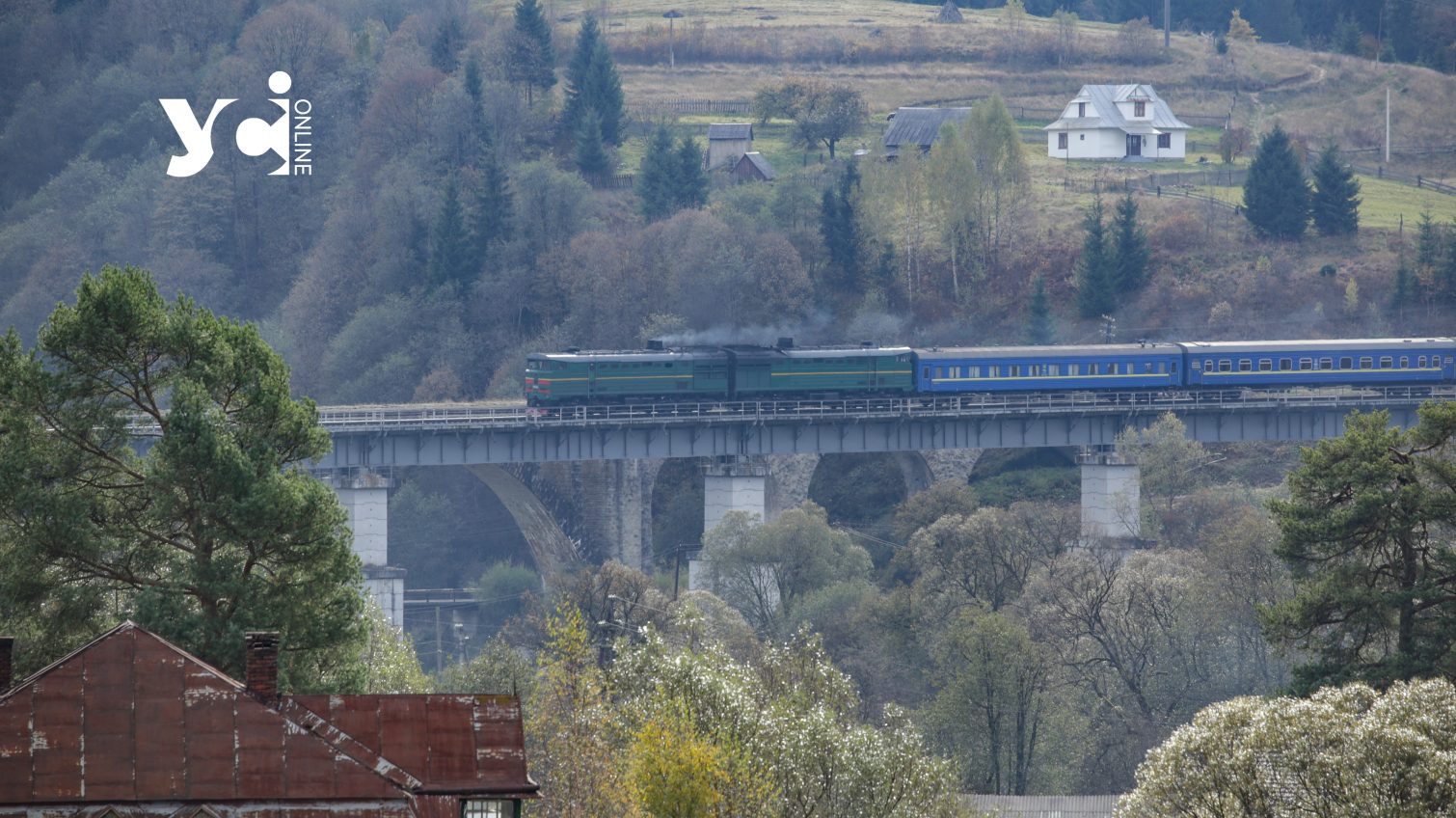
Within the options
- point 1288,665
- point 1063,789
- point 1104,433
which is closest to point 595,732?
point 1063,789

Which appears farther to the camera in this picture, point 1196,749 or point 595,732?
point 595,732

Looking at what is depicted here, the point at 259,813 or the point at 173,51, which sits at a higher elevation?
the point at 173,51

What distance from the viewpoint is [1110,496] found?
92188 mm

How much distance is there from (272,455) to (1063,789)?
33259 mm

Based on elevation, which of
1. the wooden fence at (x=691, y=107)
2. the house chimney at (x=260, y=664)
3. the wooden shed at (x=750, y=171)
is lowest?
the house chimney at (x=260, y=664)

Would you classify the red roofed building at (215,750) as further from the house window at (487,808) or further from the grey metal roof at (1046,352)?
the grey metal roof at (1046,352)

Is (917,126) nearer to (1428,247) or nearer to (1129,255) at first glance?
(1129,255)

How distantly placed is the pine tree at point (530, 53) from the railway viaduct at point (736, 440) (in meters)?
57.0

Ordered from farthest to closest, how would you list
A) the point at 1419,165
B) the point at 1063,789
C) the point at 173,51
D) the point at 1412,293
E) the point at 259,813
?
the point at 173,51, the point at 1419,165, the point at 1412,293, the point at 1063,789, the point at 259,813

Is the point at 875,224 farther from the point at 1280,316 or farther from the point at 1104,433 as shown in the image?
the point at 1104,433

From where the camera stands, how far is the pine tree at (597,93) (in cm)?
14562

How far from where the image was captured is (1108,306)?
390ft

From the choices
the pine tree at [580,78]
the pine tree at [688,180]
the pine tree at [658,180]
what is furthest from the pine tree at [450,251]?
the pine tree at [580,78]

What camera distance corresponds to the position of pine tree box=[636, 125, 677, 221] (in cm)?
13125
